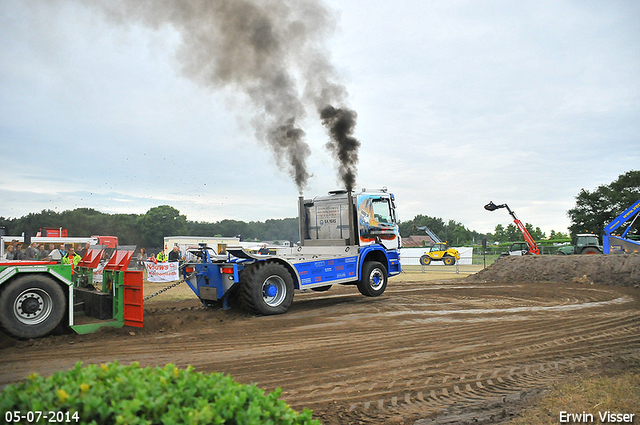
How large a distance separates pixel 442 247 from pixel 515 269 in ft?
61.5

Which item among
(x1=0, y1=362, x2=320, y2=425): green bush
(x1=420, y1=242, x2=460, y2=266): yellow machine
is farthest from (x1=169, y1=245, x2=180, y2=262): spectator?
(x1=0, y1=362, x2=320, y2=425): green bush

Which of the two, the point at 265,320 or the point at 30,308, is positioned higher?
the point at 30,308

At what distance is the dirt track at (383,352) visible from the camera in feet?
15.5

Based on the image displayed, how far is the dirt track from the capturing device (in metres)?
4.71

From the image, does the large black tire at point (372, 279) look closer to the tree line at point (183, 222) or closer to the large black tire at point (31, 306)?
the large black tire at point (31, 306)

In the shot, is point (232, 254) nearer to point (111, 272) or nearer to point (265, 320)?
point (265, 320)

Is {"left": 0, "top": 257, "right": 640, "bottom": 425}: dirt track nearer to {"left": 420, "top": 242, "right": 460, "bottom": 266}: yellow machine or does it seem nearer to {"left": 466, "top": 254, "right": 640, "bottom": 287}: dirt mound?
{"left": 466, "top": 254, "right": 640, "bottom": 287}: dirt mound

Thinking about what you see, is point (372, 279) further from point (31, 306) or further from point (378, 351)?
point (31, 306)

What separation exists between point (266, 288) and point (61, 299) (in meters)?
4.07

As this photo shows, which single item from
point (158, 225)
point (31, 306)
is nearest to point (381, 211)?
point (31, 306)

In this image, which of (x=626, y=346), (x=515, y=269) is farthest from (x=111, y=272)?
(x=515, y=269)

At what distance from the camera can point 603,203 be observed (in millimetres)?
56438

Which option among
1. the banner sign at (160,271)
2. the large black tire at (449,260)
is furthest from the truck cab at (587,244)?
the banner sign at (160,271)

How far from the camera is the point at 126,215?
7694 centimetres
